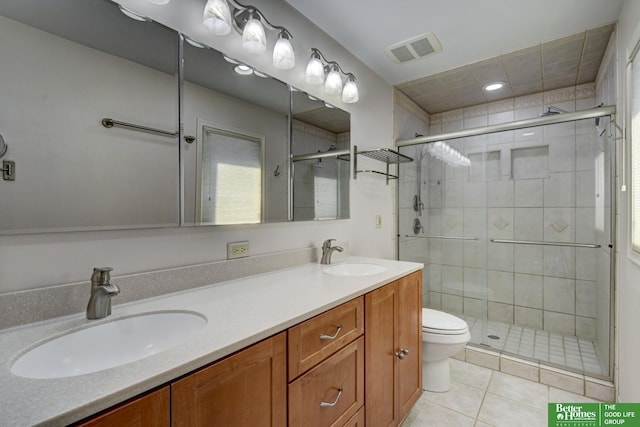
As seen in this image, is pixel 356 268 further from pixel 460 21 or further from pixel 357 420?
pixel 460 21

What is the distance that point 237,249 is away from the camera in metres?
1.35

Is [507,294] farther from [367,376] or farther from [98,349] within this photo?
[98,349]

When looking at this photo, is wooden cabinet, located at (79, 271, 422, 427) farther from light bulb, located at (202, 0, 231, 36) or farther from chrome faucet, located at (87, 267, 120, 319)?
light bulb, located at (202, 0, 231, 36)

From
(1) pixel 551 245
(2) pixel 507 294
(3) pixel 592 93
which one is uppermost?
(3) pixel 592 93

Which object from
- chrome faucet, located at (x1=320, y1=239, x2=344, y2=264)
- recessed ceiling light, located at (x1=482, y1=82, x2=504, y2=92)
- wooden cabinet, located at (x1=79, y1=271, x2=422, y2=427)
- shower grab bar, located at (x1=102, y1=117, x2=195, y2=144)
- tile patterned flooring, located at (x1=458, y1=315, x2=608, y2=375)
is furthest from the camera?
recessed ceiling light, located at (x1=482, y1=82, x2=504, y2=92)

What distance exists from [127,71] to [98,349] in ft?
2.88

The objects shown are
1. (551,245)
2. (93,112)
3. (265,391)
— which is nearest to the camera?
(265,391)

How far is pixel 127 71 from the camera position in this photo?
3.30 ft

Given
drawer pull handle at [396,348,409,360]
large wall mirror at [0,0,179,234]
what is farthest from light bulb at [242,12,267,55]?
drawer pull handle at [396,348,409,360]

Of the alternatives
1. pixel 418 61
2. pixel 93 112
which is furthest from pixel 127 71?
pixel 418 61

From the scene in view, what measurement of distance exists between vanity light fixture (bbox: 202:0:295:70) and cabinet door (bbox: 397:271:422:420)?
1.28 meters

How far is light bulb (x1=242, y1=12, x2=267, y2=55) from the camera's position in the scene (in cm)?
131

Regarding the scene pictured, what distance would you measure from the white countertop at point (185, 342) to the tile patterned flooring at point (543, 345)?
5.17 ft

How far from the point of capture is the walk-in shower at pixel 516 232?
2238 millimetres
